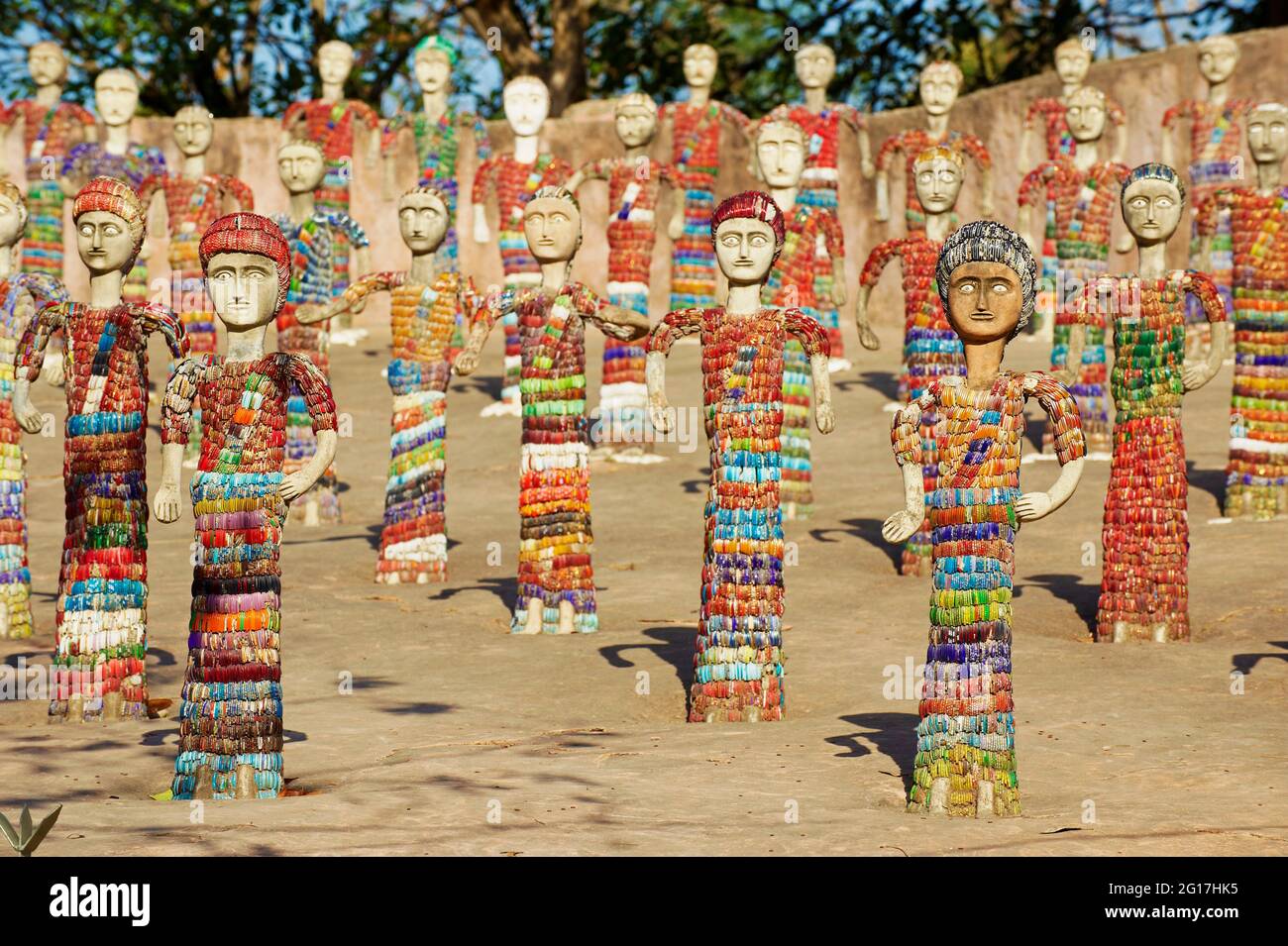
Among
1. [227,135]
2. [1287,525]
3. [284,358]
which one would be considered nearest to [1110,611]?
[1287,525]

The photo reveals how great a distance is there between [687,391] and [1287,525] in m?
5.63

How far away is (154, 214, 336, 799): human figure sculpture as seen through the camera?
24.4 ft

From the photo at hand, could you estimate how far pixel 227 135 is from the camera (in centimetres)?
2020

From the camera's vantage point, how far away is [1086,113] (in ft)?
50.5

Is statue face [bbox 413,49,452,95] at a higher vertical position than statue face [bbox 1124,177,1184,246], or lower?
higher

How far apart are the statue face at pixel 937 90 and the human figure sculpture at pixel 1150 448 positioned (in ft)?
20.3

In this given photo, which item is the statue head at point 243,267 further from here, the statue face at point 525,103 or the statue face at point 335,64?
the statue face at point 335,64

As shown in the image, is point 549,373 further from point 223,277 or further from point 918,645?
point 223,277

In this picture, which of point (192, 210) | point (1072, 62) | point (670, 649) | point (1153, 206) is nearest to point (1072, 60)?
point (1072, 62)

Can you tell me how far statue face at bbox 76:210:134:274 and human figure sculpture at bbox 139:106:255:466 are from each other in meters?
5.66

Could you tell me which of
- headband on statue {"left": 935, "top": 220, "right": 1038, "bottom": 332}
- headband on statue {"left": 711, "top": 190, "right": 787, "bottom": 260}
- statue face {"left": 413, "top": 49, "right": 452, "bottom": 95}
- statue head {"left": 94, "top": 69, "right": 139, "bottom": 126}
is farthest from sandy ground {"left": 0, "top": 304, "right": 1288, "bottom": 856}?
statue face {"left": 413, "top": 49, "right": 452, "bottom": 95}

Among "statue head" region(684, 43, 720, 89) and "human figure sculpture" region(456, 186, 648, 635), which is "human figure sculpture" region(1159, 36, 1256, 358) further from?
"human figure sculpture" region(456, 186, 648, 635)

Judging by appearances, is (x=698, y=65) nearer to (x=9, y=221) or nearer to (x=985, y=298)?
(x=9, y=221)

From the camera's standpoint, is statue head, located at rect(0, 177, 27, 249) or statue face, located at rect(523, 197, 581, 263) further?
statue head, located at rect(0, 177, 27, 249)
